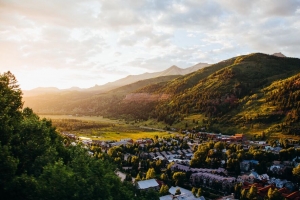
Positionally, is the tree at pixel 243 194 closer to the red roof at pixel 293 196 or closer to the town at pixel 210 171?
the town at pixel 210 171

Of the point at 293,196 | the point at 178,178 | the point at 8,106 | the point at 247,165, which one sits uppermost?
the point at 8,106

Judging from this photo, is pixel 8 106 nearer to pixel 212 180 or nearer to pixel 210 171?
pixel 212 180

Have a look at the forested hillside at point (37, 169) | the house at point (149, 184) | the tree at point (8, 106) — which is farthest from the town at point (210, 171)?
the forested hillside at point (37, 169)

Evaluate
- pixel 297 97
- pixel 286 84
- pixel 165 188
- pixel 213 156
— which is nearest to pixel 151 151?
pixel 213 156

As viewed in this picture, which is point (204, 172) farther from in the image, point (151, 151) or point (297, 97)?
point (297, 97)

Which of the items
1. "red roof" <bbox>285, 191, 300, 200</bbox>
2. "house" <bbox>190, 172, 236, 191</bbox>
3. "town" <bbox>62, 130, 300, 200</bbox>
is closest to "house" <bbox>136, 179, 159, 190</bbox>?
"town" <bbox>62, 130, 300, 200</bbox>

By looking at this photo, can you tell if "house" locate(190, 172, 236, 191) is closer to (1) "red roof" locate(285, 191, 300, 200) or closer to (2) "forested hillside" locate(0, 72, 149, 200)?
(1) "red roof" locate(285, 191, 300, 200)

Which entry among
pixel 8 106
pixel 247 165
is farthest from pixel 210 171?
pixel 8 106
